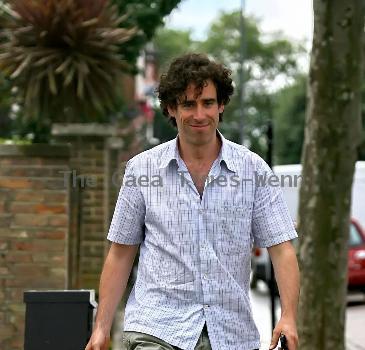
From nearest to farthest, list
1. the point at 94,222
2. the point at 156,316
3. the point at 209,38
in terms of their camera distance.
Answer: the point at 156,316
the point at 94,222
the point at 209,38

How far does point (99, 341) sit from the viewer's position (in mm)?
4469

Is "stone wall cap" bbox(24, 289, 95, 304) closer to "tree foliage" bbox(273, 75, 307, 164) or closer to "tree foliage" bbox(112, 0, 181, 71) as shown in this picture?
"tree foliage" bbox(112, 0, 181, 71)

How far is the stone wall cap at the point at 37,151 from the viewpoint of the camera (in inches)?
338

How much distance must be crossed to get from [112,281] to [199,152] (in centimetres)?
64

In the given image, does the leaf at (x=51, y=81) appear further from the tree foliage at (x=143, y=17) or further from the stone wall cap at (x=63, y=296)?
the stone wall cap at (x=63, y=296)

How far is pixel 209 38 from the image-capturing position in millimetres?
97250

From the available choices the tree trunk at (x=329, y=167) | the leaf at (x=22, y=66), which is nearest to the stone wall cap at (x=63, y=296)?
the tree trunk at (x=329, y=167)

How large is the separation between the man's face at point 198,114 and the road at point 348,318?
7.74 m

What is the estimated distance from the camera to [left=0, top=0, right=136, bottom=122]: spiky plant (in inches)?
406

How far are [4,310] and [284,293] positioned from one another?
14.6 feet

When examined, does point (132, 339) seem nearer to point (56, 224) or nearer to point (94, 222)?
point (56, 224)

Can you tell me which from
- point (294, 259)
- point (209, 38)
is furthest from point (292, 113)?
point (294, 259)

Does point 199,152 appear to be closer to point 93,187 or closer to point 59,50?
point 59,50

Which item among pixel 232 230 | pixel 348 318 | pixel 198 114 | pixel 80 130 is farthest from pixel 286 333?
pixel 348 318
